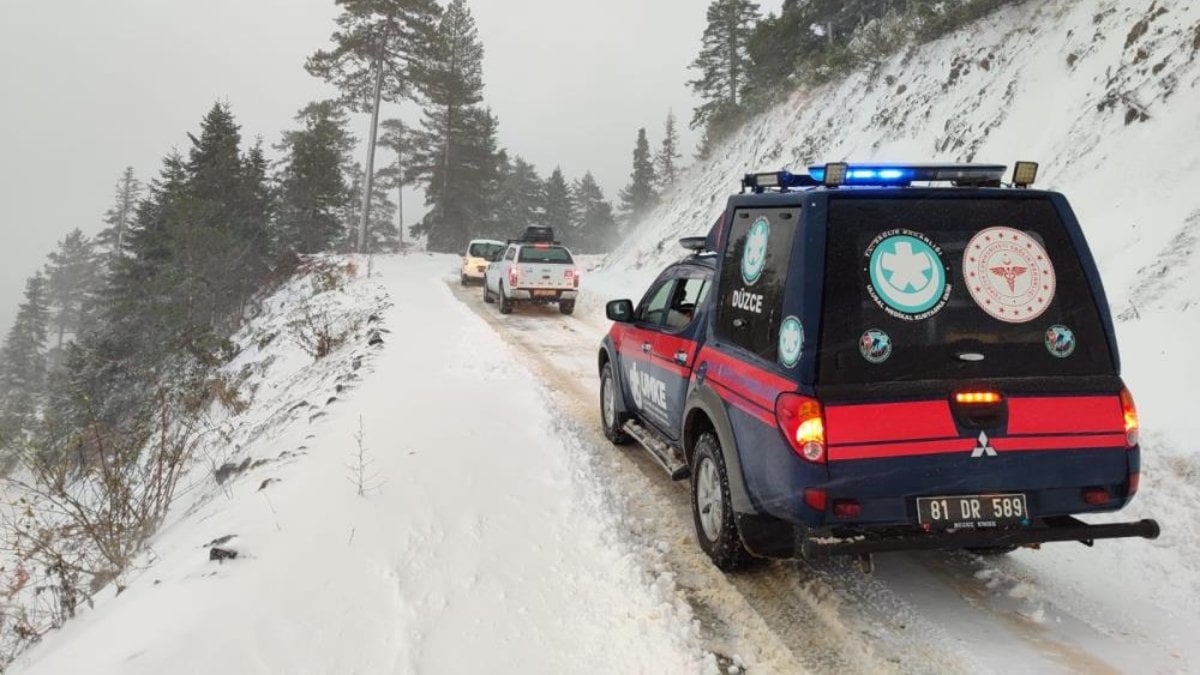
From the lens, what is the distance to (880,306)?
3051 mm

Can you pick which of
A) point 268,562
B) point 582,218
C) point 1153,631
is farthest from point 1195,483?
point 582,218

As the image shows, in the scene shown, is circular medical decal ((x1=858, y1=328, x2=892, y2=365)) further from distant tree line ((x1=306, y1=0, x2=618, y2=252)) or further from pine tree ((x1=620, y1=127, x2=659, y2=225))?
pine tree ((x1=620, y1=127, x2=659, y2=225))

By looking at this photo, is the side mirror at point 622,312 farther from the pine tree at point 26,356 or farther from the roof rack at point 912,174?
the pine tree at point 26,356

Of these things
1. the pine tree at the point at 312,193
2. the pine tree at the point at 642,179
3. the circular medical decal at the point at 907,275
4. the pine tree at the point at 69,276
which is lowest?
the pine tree at the point at 69,276

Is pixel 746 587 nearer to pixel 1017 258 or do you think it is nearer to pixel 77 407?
pixel 1017 258

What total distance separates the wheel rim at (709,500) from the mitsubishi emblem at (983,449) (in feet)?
4.43

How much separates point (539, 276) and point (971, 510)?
13.7 m

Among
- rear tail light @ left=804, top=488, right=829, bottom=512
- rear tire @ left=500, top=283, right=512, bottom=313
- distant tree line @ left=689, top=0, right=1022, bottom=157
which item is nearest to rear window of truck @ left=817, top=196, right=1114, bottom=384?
A: rear tail light @ left=804, top=488, right=829, bottom=512

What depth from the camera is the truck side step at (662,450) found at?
14.9 ft

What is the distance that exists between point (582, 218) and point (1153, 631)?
251ft

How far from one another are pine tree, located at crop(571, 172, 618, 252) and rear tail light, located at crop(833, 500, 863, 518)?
244ft

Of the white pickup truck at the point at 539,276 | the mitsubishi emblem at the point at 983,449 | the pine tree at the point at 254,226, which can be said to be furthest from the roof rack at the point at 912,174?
the pine tree at the point at 254,226

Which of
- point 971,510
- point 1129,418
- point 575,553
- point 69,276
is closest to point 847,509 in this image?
point 971,510

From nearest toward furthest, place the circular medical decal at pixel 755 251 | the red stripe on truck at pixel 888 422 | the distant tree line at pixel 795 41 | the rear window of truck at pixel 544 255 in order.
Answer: the red stripe on truck at pixel 888 422, the circular medical decal at pixel 755 251, the rear window of truck at pixel 544 255, the distant tree line at pixel 795 41
